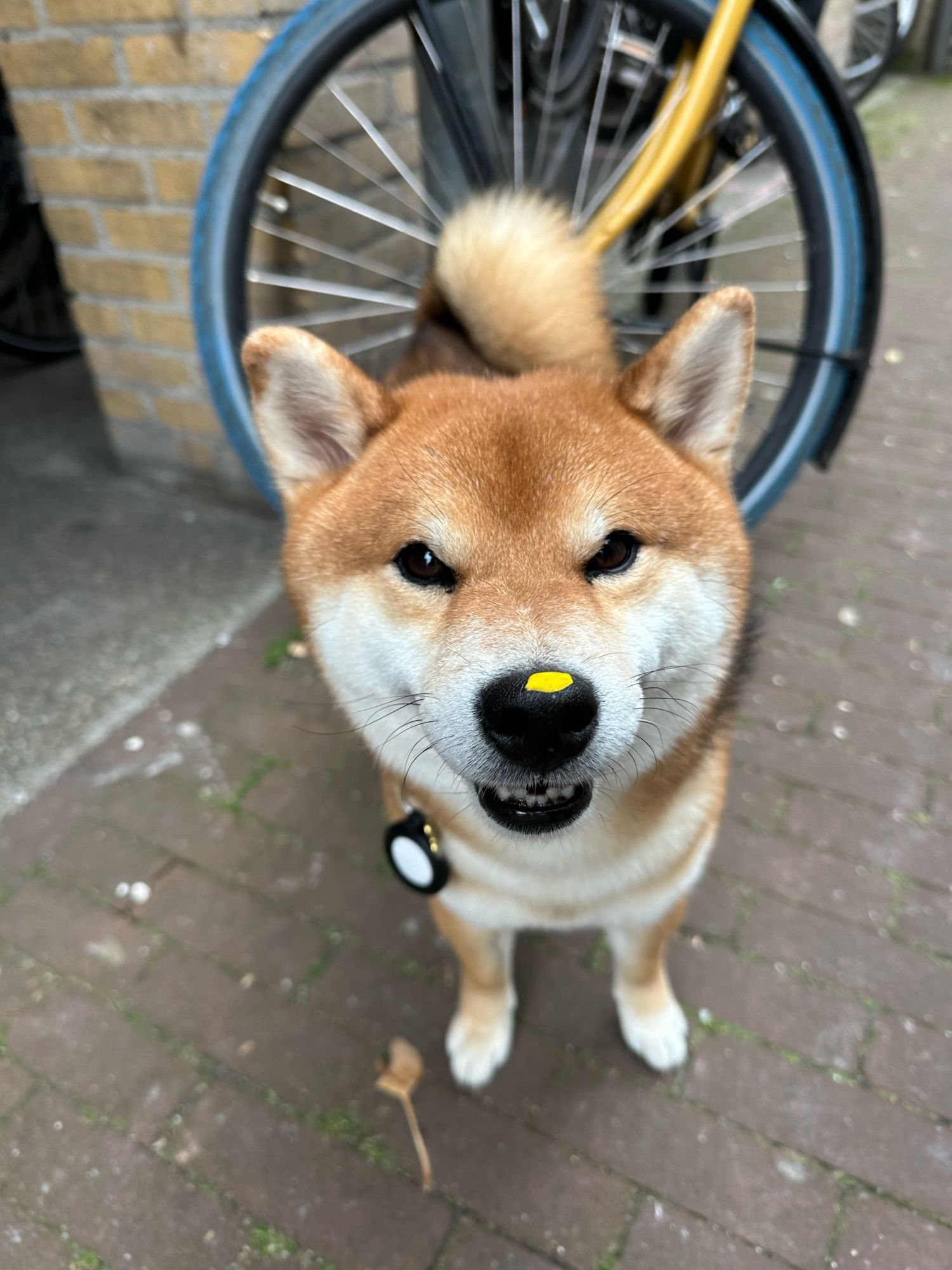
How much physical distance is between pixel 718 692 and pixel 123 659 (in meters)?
1.97

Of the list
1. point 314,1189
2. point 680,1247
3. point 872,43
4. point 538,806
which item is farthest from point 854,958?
point 872,43

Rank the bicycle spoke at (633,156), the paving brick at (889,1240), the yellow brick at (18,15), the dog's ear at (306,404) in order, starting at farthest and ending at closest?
the yellow brick at (18,15) → the bicycle spoke at (633,156) → the paving brick at (889,1240) → the dog's ear at (306,404)

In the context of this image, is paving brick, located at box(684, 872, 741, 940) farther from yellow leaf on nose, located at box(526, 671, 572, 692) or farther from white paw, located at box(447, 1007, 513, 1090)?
yellow leaf on nose, located at box(526, 671, 572, 692)

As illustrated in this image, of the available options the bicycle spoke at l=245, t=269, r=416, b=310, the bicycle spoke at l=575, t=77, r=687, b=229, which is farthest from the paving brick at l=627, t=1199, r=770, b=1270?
the bicycle spoke at l=245, t=269, r=416, b=310

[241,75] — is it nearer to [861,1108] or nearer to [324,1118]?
[324,1118]

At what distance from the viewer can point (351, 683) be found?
1.30 meters

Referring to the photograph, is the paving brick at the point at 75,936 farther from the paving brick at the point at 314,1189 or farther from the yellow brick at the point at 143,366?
the yellow brick at the point at 143,366

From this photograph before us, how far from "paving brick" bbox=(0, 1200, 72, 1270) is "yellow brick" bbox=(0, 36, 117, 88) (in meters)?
3.03

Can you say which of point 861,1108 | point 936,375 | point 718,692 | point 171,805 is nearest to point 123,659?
point 171,805

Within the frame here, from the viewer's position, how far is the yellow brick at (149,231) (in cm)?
276

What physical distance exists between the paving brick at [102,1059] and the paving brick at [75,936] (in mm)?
69

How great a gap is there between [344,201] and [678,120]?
3.66ft

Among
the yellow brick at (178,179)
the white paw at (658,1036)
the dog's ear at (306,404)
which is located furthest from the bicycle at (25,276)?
the white paw at (658,1036)

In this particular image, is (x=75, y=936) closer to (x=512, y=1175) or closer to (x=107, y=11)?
(x=512, y=1175)
